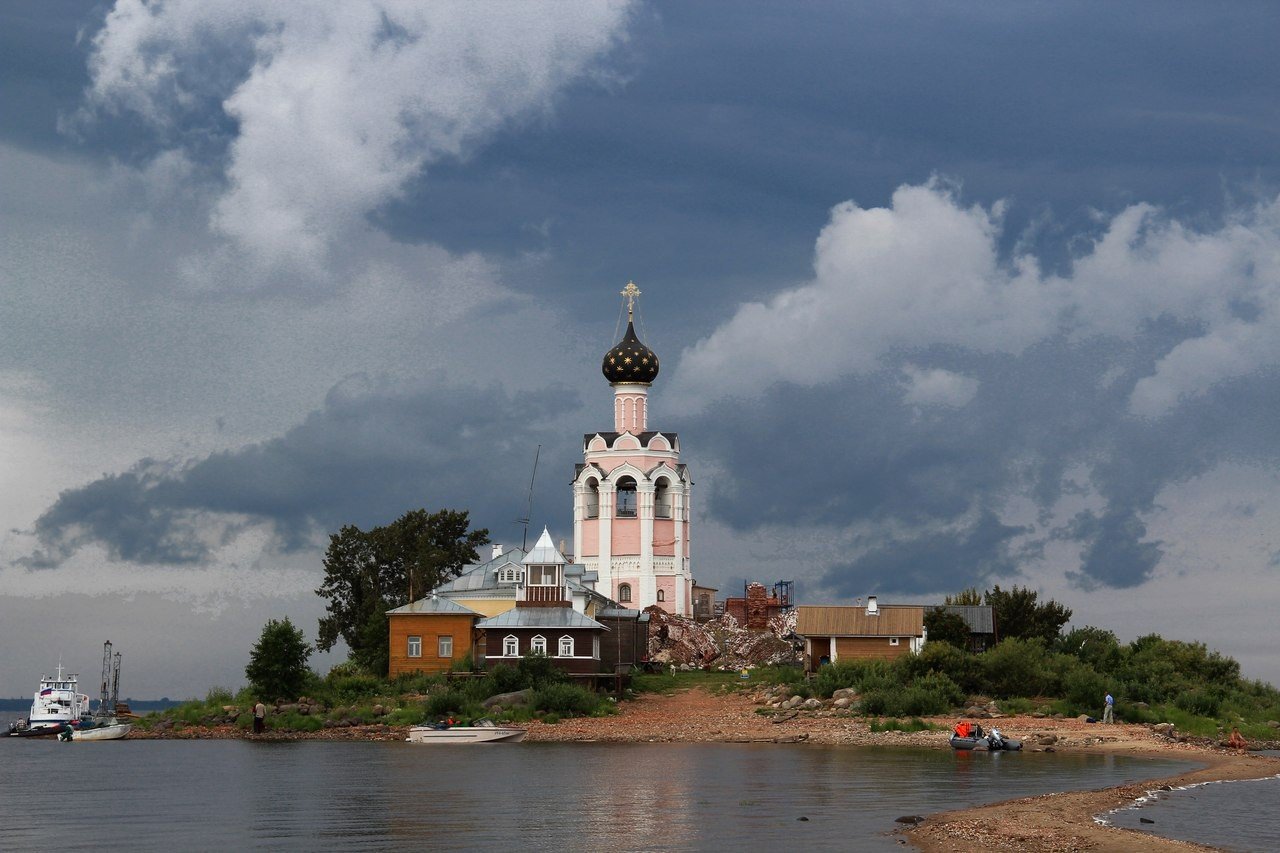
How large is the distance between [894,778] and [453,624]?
27.2 meters

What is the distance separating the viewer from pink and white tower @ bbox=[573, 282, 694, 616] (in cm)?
7844

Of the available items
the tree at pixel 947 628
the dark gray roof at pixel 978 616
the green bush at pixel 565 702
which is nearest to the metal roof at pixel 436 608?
the green bush at pixel 565 702

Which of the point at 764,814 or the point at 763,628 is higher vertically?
the point at 763,628

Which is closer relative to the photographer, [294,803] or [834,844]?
[834,844]

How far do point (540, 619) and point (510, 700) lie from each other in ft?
13.7

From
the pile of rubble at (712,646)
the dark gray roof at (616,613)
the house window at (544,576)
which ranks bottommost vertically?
the pile of rubble at (712,646)

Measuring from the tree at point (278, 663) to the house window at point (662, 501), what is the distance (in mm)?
23072

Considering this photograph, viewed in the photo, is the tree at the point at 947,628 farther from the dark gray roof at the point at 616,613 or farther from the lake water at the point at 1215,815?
the lake water at the point at 1215,815

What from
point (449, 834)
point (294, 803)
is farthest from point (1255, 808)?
point (294, 803)

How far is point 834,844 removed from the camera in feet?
91.3

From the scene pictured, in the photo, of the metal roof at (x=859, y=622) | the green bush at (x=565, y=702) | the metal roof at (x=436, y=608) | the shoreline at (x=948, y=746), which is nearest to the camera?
the shoreline at (x=948, y=746)

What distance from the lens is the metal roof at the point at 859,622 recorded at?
63375 mm

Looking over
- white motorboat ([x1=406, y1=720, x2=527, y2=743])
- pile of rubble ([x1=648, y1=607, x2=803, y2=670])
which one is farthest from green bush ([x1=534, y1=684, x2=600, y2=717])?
pile of rubble ([x1=648, y1=607, x2=803, y2=670])

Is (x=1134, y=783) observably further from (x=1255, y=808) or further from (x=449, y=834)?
(x=449, y=834)
